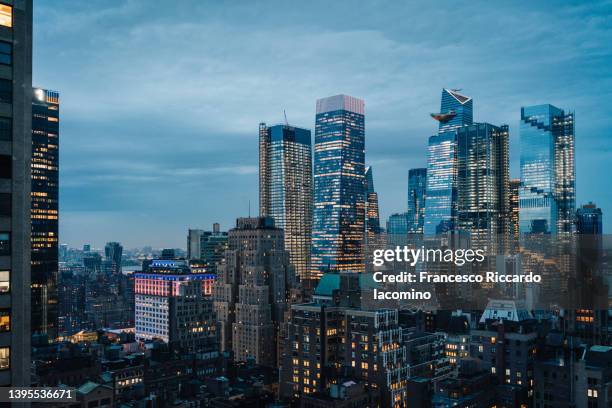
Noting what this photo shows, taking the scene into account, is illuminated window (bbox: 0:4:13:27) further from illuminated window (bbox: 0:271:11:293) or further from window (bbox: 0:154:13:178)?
illuminated window (bbox: 0:271:11:293)

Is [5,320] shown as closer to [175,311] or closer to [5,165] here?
[5,165]

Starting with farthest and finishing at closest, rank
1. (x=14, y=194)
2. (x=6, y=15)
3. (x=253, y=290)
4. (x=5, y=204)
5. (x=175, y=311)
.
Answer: (x=253, y=290)
(x=175, y=311)
(x=6, y=15)
(x=14, y=194)
(x=5, y=204)

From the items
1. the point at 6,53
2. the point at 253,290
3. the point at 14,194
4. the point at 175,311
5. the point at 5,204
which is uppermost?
the point at 6,53

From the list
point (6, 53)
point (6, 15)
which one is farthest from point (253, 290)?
point (6, 15)


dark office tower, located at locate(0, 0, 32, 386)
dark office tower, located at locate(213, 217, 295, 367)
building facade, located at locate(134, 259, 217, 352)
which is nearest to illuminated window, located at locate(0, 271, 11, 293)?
dark office tower, located at locate(0, 0, 32, 386)

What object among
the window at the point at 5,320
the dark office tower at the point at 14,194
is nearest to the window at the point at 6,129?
the dark office tower at the point at 14,194

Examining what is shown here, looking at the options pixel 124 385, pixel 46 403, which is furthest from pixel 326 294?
pixel 46 403

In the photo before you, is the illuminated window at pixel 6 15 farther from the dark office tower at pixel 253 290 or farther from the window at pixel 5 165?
the dark office tower at pixel 253 290
